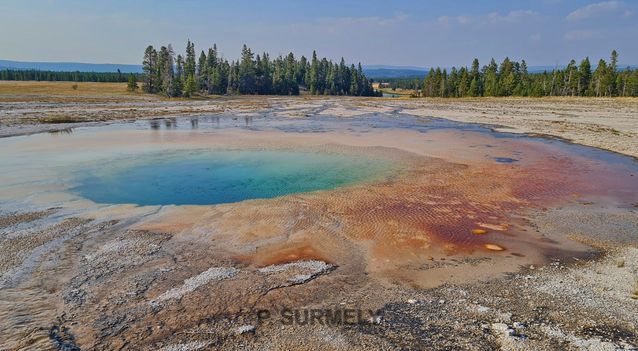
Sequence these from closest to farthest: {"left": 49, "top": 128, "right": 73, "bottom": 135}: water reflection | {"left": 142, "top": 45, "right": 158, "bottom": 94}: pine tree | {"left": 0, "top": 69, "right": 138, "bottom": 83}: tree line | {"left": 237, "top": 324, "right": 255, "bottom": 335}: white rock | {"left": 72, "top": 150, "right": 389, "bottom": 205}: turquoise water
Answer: {"left": 237, "top": 324, "right": 255, "bottom": 335}: white rock < {"left": 72, "top": 150, "right": 389, "bottom": 205}: turquoise water < {"left": 49, "top": 128, "right": 73, "bottom": 135}: water reflection < {"left": 142, "top": 45, "right": 158, "bottom": 94}: pine tree < {"left": 0, "top": 69, "right": 138, "bottom": 83}: tree line

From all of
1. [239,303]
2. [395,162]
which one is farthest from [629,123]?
[239,303]

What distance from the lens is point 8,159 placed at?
67.3ft

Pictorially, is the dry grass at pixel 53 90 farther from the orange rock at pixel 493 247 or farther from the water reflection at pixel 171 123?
the orange rock at pixel 493 247

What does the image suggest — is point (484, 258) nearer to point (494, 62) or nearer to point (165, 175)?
point (165, 175)

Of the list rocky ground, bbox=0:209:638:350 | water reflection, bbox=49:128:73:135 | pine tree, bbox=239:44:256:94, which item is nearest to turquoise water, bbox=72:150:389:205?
rocky ground, bbox=0:209:638:350

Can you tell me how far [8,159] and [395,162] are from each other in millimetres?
18924

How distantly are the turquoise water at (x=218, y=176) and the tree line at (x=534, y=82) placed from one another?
90729 millimetres

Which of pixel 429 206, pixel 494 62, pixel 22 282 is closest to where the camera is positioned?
pixel 22 282

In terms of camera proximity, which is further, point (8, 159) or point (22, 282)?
point (8, 159)

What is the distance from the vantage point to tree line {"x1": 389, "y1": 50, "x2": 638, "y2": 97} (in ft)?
300

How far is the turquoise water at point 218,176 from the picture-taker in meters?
15.3

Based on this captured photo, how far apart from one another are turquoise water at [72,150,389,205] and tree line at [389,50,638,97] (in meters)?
90.7

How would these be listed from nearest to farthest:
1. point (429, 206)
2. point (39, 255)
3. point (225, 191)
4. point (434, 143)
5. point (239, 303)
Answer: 1. point (239, 303)
2. point (39, 255)
3. point (429, 206)
4. point (225, 191)
5. point (434, 143)

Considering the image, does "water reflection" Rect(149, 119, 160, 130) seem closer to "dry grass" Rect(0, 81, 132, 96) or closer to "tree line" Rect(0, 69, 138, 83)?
"dry grass" Rect(0, 81, 132, 96)
